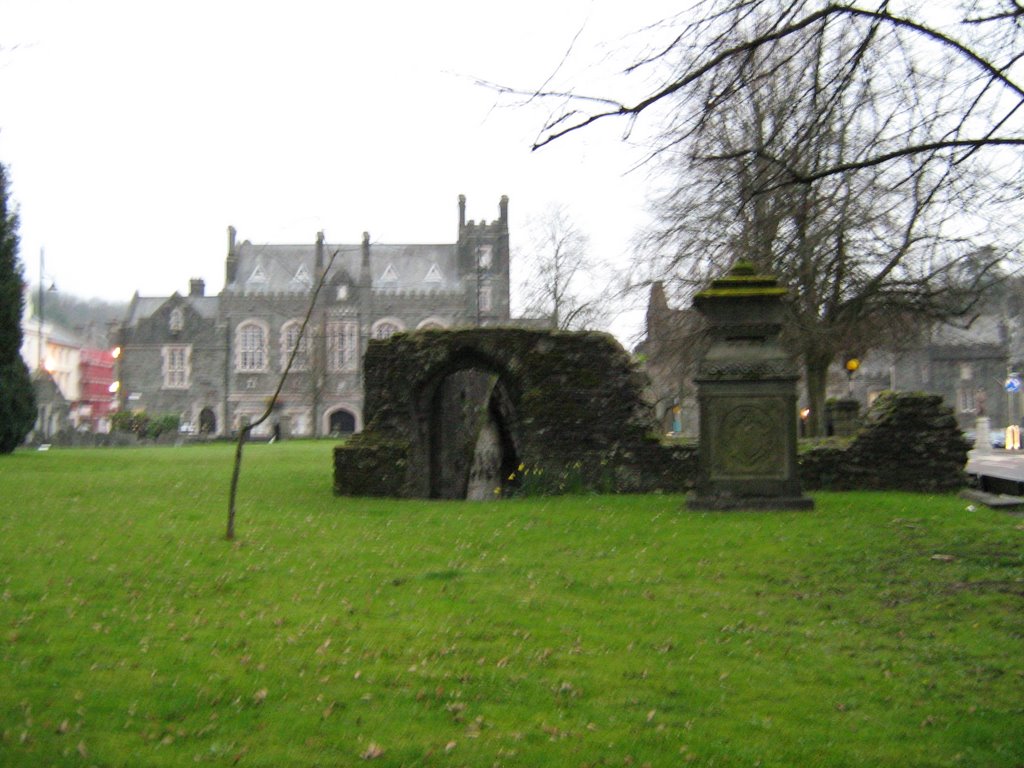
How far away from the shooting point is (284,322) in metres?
77.6

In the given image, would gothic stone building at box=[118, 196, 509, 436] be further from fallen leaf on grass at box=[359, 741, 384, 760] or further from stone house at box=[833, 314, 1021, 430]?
fallen leaf on grass at box=[359, 741, 384, 760]

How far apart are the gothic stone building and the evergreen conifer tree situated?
141 ft

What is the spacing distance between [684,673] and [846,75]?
3962 mm

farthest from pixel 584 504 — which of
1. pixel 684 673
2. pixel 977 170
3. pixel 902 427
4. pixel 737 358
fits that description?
pixel 684 673

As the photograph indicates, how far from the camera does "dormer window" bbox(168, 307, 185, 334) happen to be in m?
80.1

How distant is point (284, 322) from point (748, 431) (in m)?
66.2

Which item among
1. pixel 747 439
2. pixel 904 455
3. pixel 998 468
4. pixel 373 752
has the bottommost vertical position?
pixel 373 752

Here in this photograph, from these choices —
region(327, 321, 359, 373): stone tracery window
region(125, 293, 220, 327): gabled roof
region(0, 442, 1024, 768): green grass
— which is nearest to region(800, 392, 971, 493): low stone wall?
region(0, 442, 1024, 768): green grass

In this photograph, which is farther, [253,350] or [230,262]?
[230,262]

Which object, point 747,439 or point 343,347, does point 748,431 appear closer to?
point 747,439

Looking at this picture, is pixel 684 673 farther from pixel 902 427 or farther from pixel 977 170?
pixel 902 427

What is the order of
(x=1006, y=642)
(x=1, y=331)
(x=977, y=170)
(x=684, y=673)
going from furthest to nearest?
1. (x=1, y=331)
2. (x=977, y=170)
3. (x=1006, y=642)
4. (x=684, y=673)

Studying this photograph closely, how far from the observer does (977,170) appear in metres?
9.46

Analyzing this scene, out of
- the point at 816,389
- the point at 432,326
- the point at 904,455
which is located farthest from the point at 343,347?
the point at 904,455
